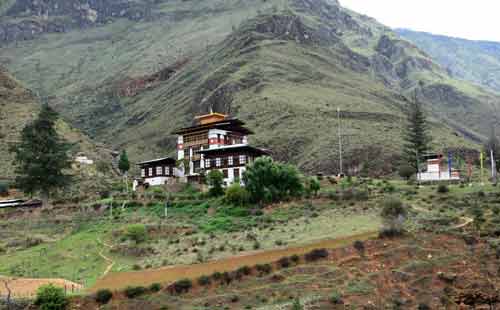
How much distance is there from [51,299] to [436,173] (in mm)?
45290

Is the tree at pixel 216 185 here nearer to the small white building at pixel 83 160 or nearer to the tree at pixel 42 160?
the tree at pixel 42 160

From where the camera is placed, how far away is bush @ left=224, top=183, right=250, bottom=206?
49344 millimetres

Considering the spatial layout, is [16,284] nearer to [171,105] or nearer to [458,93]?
[171,105]

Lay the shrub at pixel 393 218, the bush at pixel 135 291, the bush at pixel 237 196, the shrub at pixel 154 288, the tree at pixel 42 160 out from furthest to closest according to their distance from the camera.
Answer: the tree at pixel 42 160 < the bush at pixel 237 196 < the shrub at pixel 393 218 < the shrub at pixel 154 288 < the bush at pixel 135 291

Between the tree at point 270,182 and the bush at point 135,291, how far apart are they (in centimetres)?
2128

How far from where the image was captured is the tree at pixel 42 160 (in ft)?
188

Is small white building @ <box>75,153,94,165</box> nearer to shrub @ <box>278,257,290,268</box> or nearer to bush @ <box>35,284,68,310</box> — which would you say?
bush @ <box>35,284,68,310</box>

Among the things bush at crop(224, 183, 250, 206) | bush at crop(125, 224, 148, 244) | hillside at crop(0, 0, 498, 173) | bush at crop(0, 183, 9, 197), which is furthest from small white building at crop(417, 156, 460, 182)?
bush at crop(0, 183, 9, 197)

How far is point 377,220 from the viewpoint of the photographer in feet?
128

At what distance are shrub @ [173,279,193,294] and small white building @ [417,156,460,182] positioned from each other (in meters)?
38.8

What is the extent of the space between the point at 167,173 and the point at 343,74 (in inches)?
3719

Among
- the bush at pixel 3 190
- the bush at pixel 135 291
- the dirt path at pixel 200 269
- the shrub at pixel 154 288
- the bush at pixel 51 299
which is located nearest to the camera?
the bush at pixel 51 299

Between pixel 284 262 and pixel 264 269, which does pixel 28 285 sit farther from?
pixel 284 262

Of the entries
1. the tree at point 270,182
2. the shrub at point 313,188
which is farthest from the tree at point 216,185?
the shrub at point 313,188
